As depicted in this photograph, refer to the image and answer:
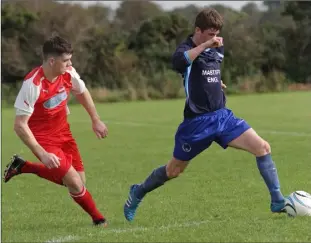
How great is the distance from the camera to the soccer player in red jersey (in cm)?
659

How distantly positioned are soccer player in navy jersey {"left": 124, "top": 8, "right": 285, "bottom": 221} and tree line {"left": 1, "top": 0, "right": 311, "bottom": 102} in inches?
1405

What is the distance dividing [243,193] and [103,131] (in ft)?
7.66

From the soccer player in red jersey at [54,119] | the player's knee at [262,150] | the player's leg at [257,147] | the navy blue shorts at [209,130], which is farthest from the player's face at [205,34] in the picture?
the soccer player in red jersey at [54,119]

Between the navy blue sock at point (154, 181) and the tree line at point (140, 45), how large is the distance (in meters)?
35.3

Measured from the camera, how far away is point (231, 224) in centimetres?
637

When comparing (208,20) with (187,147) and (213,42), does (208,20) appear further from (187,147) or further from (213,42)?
(187,147)

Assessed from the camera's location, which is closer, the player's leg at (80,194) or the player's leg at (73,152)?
the player's leg at (80,194)

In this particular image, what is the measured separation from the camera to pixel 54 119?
7.29 meters

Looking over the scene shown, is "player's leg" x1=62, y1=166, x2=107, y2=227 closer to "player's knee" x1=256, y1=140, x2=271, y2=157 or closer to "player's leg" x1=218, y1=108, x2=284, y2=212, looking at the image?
"player's leg" x1=218, y1=108, x2=284, y2=212

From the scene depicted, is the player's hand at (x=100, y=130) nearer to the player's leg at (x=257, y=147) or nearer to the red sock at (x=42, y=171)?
the red sock at (x=42, y=171)

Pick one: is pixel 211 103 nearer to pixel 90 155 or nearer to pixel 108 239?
pixel 108 239

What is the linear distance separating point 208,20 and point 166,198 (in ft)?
9.07

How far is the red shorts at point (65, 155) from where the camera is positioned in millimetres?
6965

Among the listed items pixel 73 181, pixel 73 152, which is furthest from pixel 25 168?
pixel 73 181
